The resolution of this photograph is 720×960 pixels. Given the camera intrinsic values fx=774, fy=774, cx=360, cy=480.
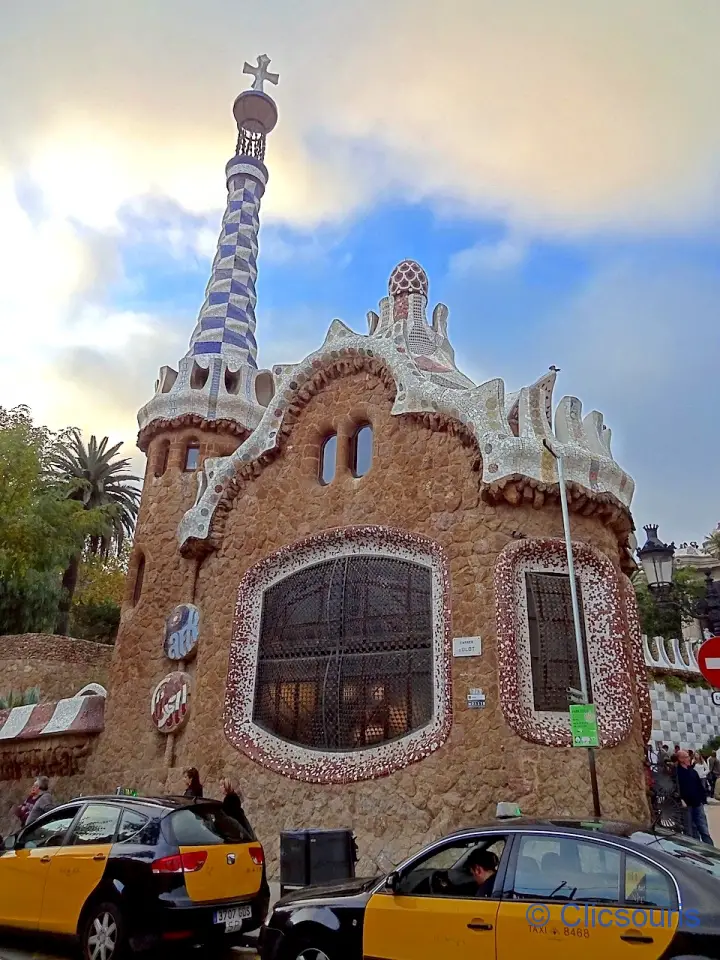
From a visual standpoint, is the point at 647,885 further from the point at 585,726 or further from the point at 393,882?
the point at 585,726

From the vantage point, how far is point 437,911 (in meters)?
4.15

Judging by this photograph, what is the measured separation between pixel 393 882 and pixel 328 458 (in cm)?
794

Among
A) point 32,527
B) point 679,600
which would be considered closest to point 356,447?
point 32,527

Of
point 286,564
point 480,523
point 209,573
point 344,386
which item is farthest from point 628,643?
point 209,573

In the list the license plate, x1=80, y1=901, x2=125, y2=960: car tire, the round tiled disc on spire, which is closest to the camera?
x1=80, y1=901, x2=125, y2=960: car tire

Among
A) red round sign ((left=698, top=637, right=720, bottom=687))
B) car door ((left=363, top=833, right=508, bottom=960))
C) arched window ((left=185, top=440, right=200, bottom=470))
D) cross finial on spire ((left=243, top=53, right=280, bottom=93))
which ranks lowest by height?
car door ((left=363, top=833, right=508, bottom=960))

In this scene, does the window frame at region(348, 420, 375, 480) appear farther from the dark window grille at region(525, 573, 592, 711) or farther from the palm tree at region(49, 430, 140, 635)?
the palm tree at region(49, 430, 140, 635)

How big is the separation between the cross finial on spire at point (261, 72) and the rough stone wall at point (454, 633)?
44.7ft

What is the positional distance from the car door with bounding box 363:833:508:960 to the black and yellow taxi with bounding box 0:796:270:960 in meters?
1.67

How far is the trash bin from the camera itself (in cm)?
704

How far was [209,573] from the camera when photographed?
39.5 ft

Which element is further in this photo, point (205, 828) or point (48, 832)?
point (48, 832)

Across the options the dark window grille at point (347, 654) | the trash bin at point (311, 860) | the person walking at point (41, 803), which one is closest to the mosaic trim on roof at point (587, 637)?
the dark window grille at point (347, 654)

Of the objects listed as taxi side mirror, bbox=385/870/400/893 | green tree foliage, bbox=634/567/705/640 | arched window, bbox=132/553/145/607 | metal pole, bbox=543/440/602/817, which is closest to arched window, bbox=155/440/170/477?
arched window, bbox=132/553/145/607
